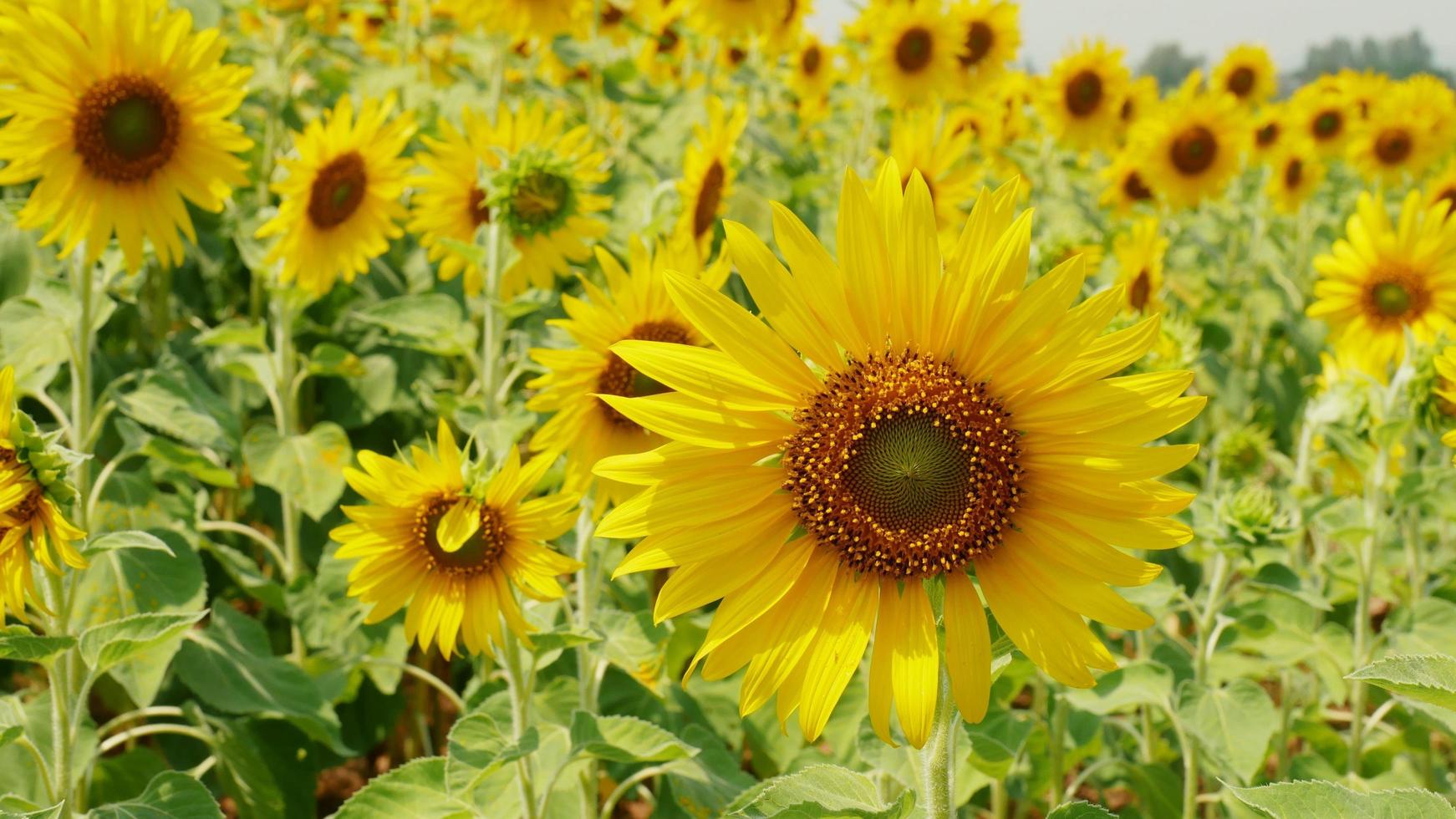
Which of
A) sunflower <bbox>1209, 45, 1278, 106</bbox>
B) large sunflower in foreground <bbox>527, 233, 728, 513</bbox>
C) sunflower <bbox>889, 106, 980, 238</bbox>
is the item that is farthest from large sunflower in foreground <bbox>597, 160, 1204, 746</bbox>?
sunflower <bbox>1209, 45, 1278, 106</bbox>

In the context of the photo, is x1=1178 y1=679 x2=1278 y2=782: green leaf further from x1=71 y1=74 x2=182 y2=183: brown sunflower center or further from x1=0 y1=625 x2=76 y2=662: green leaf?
x1=71 y1=74 x2=182 y2=183: brown sunflower center

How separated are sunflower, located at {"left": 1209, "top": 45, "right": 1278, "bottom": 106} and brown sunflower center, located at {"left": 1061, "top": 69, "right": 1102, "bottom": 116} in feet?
5.48

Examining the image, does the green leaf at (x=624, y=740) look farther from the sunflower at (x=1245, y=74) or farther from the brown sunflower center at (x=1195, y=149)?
the sunflower at (x=1245, y=74)

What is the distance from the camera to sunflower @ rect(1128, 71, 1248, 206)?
644 cm

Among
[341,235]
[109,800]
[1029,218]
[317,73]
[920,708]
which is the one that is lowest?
[109,800]

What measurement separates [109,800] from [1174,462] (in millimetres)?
2553

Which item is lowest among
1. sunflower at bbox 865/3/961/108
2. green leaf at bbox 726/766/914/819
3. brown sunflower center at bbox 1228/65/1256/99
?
green leaf at bbox 726/766/914/819

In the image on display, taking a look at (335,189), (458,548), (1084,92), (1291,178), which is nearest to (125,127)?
(335,189)

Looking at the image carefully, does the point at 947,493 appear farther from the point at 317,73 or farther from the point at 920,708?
the point at 317,73

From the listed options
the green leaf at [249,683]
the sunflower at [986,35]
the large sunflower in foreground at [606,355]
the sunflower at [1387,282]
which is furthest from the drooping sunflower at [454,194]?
the sunflower at [986,35]

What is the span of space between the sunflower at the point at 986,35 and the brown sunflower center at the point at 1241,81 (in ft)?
10.1

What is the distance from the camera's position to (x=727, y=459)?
5.22 ft

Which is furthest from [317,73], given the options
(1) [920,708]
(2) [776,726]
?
(1) [920,708]

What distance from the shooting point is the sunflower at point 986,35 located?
6055 mm
